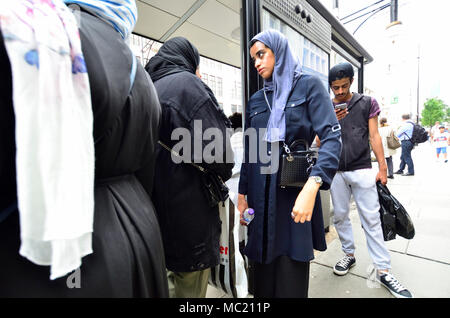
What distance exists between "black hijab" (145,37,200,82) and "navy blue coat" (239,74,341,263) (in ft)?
1.86

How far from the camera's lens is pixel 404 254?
2.62m

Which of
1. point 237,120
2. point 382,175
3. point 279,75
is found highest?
point 279,75

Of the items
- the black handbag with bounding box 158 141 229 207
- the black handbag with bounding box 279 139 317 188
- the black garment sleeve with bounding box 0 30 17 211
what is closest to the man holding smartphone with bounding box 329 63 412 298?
the black handbag with bounding box 279 139 317 188

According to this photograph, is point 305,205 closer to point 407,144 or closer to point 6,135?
point 6,135

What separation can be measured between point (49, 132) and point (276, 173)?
113 centimetres

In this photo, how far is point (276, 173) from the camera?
1401 millimetres

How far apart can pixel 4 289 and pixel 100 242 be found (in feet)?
0.71

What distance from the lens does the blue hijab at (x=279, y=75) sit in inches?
54.7

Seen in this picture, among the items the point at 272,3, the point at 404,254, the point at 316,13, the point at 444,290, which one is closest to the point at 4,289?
the point at 272,3

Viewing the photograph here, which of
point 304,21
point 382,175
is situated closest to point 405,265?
point 382,175

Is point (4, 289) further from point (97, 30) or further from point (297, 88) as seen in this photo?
point (297, 88)

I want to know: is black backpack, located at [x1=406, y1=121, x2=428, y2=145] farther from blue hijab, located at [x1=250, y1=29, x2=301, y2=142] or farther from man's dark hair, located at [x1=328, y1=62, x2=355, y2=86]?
blue hijab, located at [x1=250, y1=29, x2=301, y2=142]

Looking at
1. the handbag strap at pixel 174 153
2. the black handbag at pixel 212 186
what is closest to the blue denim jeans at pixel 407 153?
the black handbag at pixel 212 186
